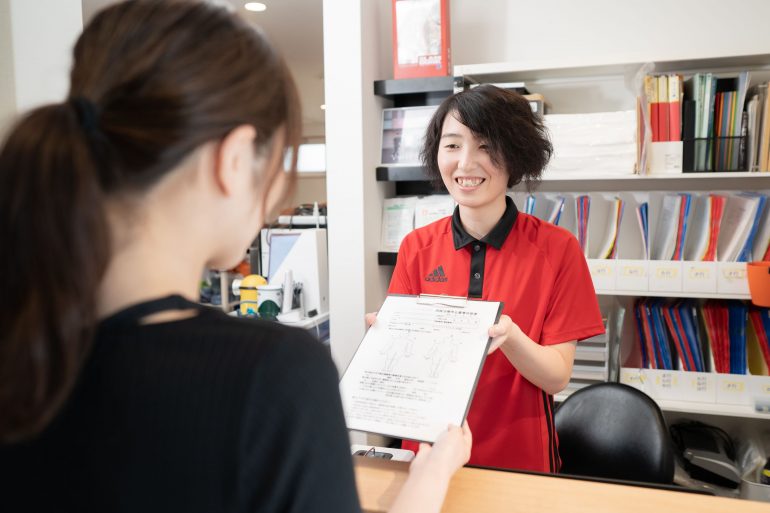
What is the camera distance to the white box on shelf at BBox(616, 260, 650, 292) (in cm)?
240

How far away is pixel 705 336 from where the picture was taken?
8.03 ft

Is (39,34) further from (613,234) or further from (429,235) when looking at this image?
(613,234)

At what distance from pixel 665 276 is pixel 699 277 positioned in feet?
0.42

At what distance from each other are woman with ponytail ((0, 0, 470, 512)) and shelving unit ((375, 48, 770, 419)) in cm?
201

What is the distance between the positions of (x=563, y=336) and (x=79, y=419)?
121 centimetres

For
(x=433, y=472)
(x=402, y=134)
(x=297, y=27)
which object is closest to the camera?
(x=433, y=472)

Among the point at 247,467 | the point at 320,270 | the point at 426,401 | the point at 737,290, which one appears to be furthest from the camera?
the point at 320,270

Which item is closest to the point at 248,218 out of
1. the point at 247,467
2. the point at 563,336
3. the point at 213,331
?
the point at 213,331

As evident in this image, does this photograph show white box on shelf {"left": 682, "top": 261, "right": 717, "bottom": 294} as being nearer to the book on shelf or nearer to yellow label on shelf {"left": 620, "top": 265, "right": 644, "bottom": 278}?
yellow label on shelf {"left": 620, "top": 265, "right": 644, "bottom": 278}

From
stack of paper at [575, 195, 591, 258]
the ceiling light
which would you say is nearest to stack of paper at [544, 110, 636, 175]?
stack of paper at [575, 195, 591, 258]

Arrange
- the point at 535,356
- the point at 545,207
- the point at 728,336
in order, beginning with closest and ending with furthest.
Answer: the point at 535,356 < the point at 728,336 < the point at 545,207

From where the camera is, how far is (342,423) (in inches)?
22.2

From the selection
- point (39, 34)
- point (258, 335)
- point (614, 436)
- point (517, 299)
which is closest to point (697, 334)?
point (614, 436)

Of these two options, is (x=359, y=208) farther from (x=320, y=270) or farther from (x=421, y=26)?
(x=421, y=26)
